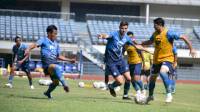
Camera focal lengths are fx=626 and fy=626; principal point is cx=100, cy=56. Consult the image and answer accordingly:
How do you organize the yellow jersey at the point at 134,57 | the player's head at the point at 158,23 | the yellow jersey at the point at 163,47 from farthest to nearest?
the yellow jersey at the point at 134,57 < the yellow jersey at the point at 163,47 < the player's head at the point at 158,23

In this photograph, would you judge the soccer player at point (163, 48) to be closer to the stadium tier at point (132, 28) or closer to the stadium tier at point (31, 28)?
the stadium tier at point (31, 28)

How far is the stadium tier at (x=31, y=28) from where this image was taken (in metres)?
43.1

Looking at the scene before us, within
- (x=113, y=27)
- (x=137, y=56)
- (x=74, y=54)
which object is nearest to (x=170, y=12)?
(x=113, y=27)

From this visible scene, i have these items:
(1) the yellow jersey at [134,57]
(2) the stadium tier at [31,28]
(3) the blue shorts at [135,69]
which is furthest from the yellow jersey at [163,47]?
(2) the stadium tier at [31,28]

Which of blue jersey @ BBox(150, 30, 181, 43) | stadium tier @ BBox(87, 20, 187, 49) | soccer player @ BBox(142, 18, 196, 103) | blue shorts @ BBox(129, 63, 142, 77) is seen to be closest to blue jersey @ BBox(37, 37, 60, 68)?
soccer player @ BBox(142, 18, 196, 103)

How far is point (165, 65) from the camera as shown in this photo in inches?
577

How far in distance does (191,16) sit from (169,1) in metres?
2.88

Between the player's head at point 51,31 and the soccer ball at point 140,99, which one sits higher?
the player's head at point 51,31

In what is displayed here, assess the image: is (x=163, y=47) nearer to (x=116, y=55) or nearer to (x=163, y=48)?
(x=163, y=48)

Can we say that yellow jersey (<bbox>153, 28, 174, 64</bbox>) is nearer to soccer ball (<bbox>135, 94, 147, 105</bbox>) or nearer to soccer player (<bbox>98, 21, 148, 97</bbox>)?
soccer ball (<bbox>135, 94, 147, 105</bbox>)

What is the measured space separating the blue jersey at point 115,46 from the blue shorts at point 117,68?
0.11m

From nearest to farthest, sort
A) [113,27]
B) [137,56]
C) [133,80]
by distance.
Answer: [133,80]
[137,56]
[113,27]

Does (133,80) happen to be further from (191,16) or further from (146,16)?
(191,16)

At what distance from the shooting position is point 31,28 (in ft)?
146
